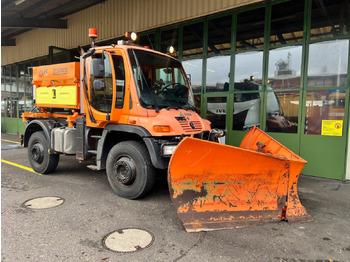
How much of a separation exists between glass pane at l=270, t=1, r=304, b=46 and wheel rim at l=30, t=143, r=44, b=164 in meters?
6.63

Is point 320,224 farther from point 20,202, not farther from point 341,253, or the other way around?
point 20,202

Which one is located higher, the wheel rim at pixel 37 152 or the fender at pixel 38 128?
the fender at pixel 38 128

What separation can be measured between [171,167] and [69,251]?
4.95 feet

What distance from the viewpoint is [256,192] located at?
3.42 m

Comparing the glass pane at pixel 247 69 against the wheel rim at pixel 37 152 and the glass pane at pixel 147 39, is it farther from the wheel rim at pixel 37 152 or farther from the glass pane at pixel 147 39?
the wheel rim at pixel 37 152

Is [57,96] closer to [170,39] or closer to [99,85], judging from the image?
[99,85]

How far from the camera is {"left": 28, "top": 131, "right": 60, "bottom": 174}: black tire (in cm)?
584

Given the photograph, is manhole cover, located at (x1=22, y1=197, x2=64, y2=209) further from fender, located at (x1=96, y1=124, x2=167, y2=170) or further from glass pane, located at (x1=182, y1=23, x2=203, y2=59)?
glass pane, located at (x1=182, y1=23, x2=203, y2=59)

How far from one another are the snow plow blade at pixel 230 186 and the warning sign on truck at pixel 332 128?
337 cm

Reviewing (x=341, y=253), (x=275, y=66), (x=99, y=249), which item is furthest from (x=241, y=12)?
(x=99, y=249)

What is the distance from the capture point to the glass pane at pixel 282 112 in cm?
649

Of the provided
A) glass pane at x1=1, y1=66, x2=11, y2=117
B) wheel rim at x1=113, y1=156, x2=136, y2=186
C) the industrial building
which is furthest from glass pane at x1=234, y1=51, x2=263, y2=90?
glass pane at x1=1, y1=66, x2=11, y2=117

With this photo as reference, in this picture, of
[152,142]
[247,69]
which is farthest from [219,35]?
[152,142]

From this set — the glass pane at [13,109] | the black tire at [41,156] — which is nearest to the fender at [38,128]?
the black tire at [41,156]
